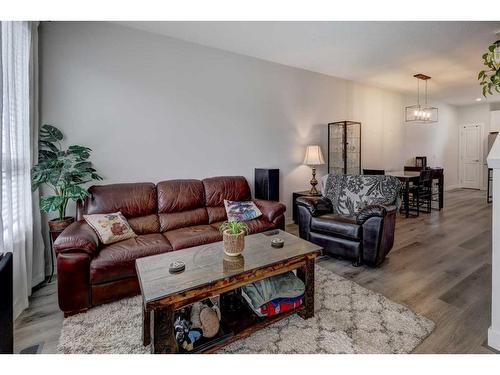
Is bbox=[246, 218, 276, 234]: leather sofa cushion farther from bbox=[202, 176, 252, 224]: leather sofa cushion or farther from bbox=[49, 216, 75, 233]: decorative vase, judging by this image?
bbox=[49, 216, 75, 233]: decorative vase

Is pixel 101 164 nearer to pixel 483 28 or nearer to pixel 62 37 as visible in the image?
pixel 62 37

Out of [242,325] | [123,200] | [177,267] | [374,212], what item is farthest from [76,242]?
[374,212]

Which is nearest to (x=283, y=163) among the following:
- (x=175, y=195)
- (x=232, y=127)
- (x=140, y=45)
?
(x=232, y=127)

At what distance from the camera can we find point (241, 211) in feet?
9.99

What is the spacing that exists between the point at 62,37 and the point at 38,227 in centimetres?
196

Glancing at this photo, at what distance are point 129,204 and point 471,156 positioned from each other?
9994 mm

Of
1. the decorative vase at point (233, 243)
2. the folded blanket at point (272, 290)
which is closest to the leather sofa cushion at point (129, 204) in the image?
the decorative vase at point (233, 243)

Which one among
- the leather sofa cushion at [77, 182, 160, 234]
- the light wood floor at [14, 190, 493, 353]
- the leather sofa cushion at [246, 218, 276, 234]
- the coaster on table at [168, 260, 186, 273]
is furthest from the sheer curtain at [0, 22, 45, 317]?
the leather sofa cushion at [246, 218, 276, 234]

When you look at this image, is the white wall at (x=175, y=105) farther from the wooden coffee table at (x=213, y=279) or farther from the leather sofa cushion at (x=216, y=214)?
the wooden coffee table at (x=213, y=279)

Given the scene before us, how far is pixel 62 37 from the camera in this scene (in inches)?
A: 104

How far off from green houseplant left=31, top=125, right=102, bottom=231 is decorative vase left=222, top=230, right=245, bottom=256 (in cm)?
156

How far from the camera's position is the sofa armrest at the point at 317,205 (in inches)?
120

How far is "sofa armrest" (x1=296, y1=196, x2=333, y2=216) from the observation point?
3.06m

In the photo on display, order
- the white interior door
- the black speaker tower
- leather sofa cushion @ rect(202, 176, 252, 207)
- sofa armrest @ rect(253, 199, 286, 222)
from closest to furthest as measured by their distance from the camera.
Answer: sofa armrest @ rect(253, 199, 286, 222) → leather sofa cushion @ rect(202, 176, 252, 207) → the black speaker tower → the white interior door
